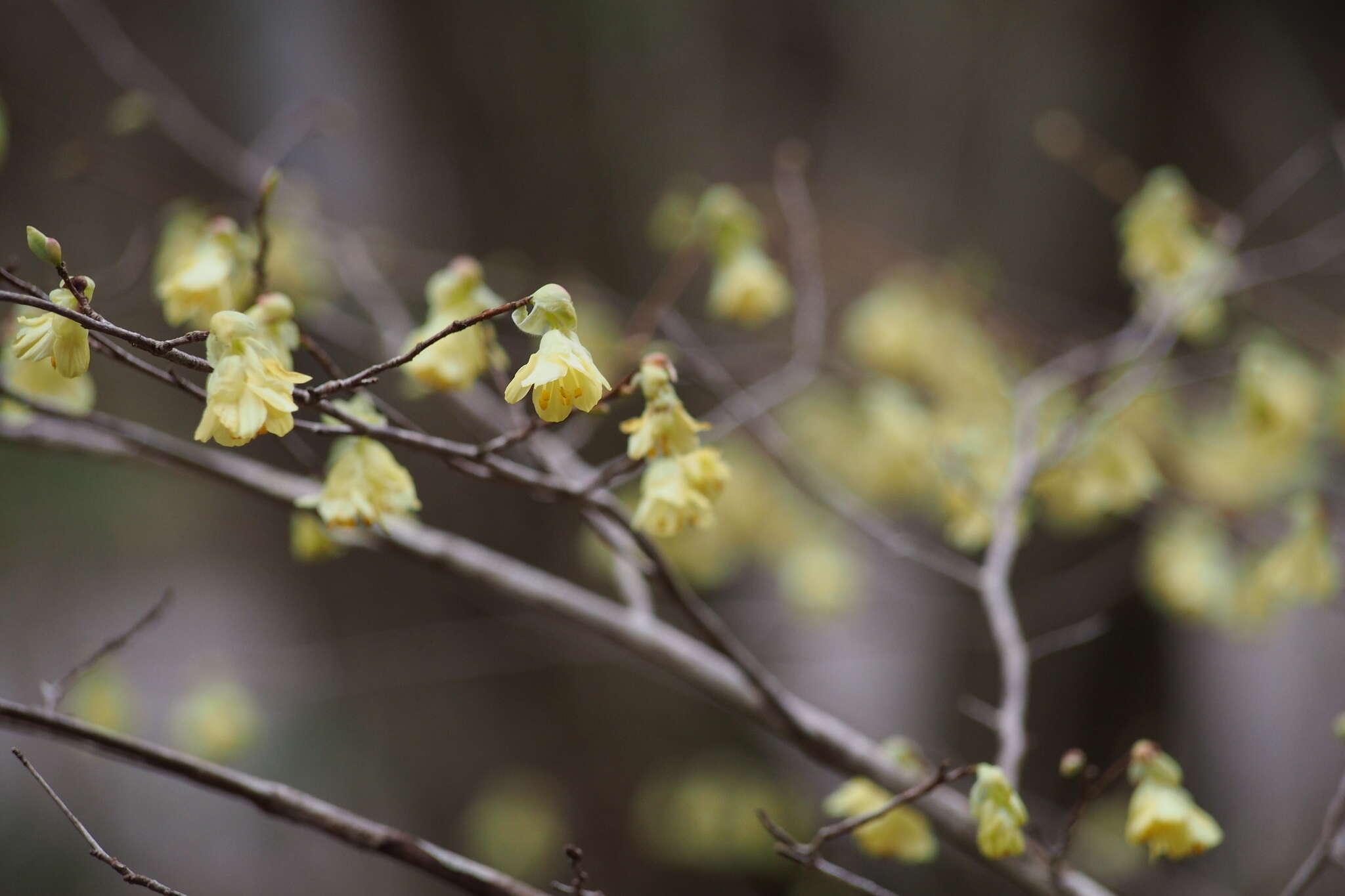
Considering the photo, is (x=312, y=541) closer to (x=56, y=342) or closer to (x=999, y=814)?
(x=56, y=342)

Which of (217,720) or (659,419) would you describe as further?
(217,720)

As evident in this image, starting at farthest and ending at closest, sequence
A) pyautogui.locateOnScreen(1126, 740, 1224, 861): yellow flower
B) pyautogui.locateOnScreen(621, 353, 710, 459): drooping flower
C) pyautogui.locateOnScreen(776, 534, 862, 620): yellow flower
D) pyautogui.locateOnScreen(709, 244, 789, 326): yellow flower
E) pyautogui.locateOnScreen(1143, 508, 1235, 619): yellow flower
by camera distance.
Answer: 1. pyautogui.locateOnScreen(776, 534, 862, 620): yellow flower
2. pyautogui.locateOnScreen(1143, 508, 1235, 619): yellow flower
3. pyautogui.locateOnScreen(709, 244, 789, 326): yellow flower
4. pyautogui.locateOnScreen(1126, 740, 1224, 861): yellow flower
5. pyautogui.locateOnScreen(621, 353, 710, 459): drooping flower

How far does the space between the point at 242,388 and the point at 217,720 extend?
4.36 ft

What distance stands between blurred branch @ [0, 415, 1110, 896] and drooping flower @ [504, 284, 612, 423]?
353 millimetres

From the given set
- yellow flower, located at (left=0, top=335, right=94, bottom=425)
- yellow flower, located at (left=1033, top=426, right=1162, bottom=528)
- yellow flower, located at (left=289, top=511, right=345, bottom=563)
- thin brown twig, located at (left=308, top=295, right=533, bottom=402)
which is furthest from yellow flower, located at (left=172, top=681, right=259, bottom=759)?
yellow flower, located at (left=1033, top=426, right=1162, bottom=528)

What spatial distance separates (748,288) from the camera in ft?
4.55

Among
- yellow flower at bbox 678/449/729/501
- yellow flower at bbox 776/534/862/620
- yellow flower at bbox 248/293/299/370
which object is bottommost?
yellow flower at bbox 678/449/729/501

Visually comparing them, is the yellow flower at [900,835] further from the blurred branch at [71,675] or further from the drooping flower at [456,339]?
the blurred branch at [71,675]

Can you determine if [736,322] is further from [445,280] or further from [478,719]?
[445,280]

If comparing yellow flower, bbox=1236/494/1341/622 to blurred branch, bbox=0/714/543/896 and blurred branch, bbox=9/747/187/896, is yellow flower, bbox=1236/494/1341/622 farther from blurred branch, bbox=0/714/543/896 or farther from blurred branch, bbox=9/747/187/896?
blurred branch, bbox=9/747/187/896

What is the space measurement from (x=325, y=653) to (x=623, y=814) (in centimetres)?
79

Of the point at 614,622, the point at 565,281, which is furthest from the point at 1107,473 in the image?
the point at 565,281

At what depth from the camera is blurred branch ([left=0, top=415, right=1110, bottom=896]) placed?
92 centimetres

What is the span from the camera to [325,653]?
2.14 metres
